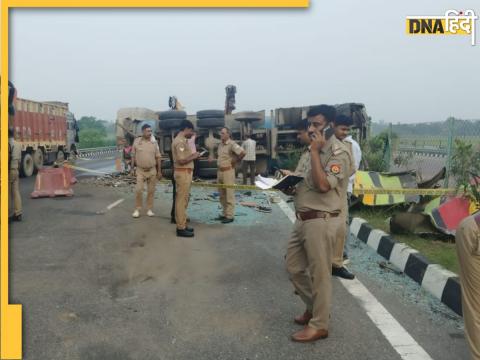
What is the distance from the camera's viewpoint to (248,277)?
4.50 m

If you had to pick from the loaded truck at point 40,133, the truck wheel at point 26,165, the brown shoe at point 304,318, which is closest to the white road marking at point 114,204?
the loaded truck at point 40,133

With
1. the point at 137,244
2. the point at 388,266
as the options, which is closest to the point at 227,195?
the point at 137,244

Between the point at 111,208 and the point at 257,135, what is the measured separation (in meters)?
5.97

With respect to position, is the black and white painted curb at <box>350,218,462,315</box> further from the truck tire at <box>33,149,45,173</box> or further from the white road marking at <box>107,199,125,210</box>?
the truck tire at <box>33,149,45,173</box>

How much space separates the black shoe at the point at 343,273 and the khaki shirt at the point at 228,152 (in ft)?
10.9

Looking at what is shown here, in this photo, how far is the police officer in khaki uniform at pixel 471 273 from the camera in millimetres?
2527

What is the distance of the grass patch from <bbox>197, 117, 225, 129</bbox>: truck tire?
18.6 ft

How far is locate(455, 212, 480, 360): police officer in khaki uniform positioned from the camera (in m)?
2.53

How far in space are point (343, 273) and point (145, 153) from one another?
4395mm

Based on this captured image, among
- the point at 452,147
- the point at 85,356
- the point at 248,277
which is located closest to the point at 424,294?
the point at 248,277

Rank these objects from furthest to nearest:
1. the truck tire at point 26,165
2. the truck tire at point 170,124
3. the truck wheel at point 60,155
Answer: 1. the truck wheel at point 60,155
2. the truck tire at point 26,165
3. the truck tire at point 170,124

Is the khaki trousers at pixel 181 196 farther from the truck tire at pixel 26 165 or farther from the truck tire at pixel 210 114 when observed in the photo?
the truck tire at pixel 26 165

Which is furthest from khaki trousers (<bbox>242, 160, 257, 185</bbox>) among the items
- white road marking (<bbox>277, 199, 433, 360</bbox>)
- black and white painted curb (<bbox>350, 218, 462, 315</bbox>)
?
white road marking (<bbox>277, 199, 433, 360</bbox>)

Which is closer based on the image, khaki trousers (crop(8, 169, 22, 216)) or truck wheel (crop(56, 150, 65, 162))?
khaki trousers (crop(8, 169, 22, 216))
